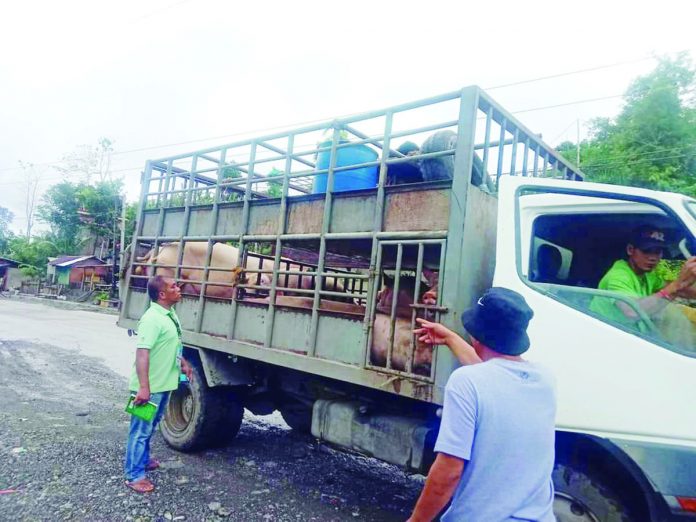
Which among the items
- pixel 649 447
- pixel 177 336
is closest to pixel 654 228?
pixel 649 447

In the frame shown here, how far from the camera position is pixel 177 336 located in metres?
3.76

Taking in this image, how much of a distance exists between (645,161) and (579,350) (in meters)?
17.0

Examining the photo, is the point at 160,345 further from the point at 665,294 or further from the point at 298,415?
the point at 665,294

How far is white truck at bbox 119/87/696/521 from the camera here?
2.24 meters

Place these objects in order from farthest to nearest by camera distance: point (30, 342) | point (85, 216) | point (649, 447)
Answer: point (85, 216)
point (30, 342)
point (649, 447)

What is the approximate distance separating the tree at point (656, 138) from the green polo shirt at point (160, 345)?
15.0 meters

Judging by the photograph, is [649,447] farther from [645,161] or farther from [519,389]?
[645,161]

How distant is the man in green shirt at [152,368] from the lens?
3.49 metres

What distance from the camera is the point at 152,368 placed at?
11.9 feet

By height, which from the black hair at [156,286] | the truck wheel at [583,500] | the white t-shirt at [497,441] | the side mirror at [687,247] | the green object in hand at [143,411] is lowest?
the green object in hand at [143,411]

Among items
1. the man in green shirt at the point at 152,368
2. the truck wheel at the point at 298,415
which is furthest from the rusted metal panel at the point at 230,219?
the truck wheel at the point at 298,415

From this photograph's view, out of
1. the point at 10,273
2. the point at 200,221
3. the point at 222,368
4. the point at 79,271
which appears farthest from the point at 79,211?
the point at 222,368

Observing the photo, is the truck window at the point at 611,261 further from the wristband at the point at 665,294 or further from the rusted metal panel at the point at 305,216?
the rusted metal panel at the point at 305,216

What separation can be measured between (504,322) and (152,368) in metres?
2.92
